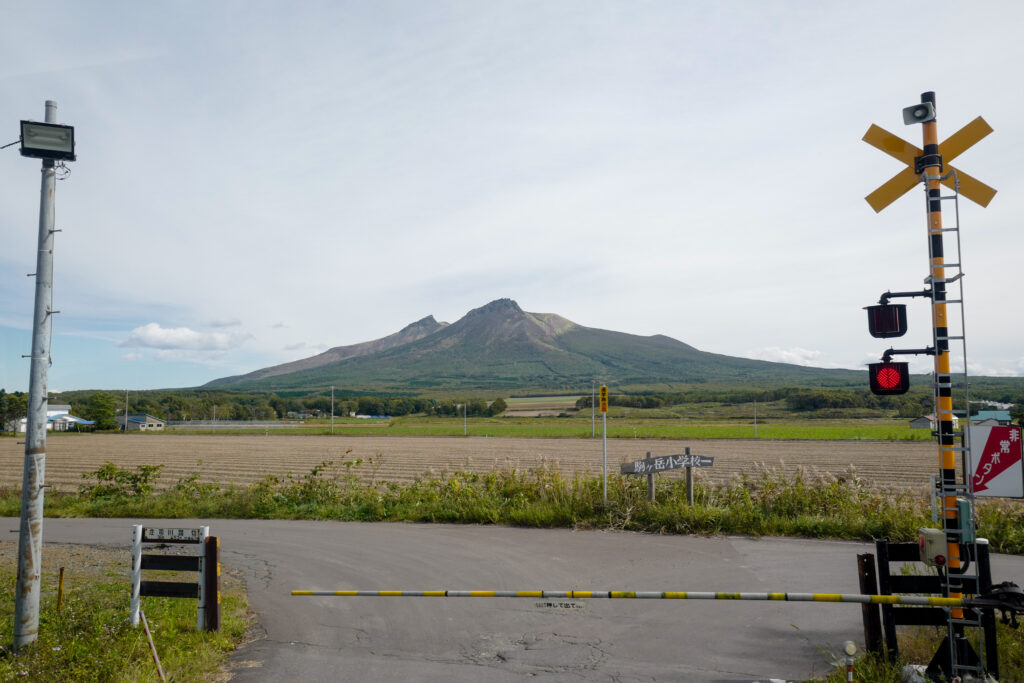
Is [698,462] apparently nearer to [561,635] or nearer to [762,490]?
[762,490]

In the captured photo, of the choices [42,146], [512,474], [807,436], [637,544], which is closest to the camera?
[42,146]

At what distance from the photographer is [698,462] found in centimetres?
1238

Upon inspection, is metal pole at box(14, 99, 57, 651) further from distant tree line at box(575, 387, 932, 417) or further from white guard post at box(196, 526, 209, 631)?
distant tree line at box(575, 387, 932, 417)

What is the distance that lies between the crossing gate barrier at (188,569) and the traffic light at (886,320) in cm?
618

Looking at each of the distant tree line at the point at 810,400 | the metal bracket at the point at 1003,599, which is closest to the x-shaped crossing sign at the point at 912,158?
the metal bracket at the point at 1003,599

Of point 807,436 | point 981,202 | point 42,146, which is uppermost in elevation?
point 42,146

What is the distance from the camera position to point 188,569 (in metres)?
6.40

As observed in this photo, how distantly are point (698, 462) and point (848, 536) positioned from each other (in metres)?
2.77

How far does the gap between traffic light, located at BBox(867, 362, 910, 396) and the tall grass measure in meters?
5.88

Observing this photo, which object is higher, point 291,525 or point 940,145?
point 940,145

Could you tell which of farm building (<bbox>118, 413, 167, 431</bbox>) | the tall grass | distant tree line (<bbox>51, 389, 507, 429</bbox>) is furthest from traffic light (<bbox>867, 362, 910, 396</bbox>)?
distant tree line (<bbox>51, 389, 507, 429</bbox>)

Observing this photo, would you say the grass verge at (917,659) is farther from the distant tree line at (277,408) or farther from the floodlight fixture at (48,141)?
the distant tree line at (277,408)

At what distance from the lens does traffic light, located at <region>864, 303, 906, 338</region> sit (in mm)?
5320

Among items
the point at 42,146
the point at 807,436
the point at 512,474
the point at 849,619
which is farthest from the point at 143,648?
the point at 807,436
